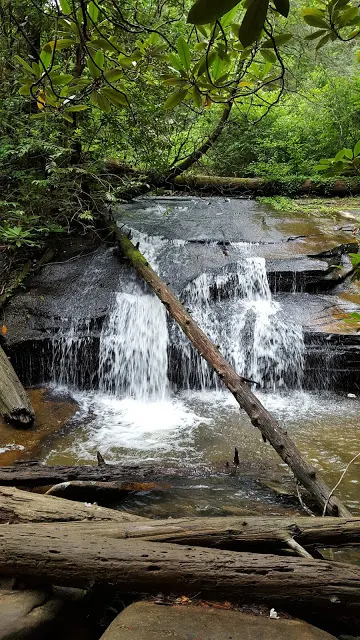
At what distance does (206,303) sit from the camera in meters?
7.87

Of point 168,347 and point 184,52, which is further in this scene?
point 168,347

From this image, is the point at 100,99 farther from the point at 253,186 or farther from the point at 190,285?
the point at 253,186

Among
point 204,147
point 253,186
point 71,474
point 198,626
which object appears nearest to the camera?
point 198,626

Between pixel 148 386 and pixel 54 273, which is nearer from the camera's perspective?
pixel 148 386

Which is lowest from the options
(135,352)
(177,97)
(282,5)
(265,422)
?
(265,422)

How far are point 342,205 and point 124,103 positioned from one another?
10.4 metres

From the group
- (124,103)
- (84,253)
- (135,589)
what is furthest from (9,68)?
(135,589)

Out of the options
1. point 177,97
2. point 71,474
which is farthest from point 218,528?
point 177,97

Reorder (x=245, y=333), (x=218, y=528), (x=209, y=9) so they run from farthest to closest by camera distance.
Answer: (x=245, y=333), (x=218, y=528), (x=209, y=9)

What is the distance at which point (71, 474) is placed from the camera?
3.76 meters

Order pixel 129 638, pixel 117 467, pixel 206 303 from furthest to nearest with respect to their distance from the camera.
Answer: pixel 206 303 → pixel 117 467 → pixel 129 638

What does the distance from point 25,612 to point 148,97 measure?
6.61m

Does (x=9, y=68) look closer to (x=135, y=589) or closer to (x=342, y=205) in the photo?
(x=135, y=589)

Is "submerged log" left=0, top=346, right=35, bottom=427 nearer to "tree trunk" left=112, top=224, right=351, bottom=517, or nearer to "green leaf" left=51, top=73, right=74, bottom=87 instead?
"tree trunk" left=112, top=224, right=351, bottom=517
